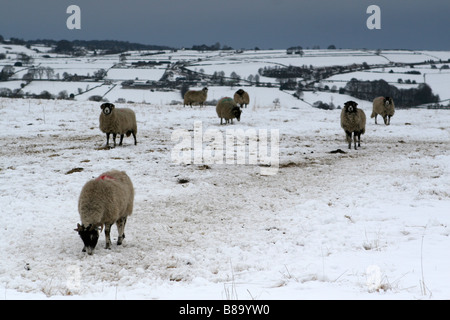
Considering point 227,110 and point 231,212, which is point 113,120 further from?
point 227,110

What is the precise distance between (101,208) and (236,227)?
289 centimetres

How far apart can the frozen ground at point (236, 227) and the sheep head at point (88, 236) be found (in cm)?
20

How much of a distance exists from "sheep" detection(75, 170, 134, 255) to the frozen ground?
33cm

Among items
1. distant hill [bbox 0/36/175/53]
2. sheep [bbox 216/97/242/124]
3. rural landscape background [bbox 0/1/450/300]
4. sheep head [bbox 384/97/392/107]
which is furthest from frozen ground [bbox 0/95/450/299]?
distant hill [bbox 0/36/175/53]

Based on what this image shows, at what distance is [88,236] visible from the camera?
6863 mm

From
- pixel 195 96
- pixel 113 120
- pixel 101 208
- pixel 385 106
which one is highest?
pixel 195 96

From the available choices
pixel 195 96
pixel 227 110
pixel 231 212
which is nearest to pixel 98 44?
pixel 195 96

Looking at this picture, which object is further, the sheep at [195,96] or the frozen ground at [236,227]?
the sheep at [195,96]

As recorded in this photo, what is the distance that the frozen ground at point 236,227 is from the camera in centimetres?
545

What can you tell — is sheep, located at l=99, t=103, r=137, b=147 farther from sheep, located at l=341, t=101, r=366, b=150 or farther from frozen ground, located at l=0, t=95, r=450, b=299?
sheep, located at l=341, t=101, r=366, b=150

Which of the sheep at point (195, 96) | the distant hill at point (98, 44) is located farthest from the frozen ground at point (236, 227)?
the distant hill at point (98, 44)

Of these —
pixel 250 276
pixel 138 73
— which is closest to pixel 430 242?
pixel 250 276

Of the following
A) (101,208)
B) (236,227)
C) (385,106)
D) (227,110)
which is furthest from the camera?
(385,106)

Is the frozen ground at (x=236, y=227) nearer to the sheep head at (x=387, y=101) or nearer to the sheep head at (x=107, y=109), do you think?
the sheep head at (x=107, y=109)
